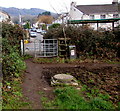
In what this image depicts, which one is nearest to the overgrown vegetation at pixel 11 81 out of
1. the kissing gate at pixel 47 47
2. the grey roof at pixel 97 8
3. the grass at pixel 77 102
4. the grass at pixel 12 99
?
the grass at pixel 12 99

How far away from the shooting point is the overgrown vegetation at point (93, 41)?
10.9 metres

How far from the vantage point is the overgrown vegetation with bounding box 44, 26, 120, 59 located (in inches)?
428

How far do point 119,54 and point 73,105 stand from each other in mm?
7976

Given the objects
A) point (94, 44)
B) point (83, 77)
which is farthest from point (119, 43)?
point (83, 77)

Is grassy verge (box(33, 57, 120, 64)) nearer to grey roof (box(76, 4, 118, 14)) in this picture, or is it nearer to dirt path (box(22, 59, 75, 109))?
dirt path (box(22, 59, 75, 109))

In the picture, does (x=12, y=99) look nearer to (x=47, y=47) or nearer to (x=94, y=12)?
(x=47, y=47)

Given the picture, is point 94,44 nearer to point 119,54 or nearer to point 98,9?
point 119,54

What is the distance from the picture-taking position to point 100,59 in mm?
10602

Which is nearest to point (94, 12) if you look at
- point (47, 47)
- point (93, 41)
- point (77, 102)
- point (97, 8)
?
point (97, 8)

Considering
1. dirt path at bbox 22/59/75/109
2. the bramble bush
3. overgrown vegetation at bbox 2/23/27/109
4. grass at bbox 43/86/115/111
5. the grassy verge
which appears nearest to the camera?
grass at bbox 43/86/115/111

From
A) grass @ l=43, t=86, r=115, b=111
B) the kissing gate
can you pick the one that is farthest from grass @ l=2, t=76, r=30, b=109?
the kissing gate

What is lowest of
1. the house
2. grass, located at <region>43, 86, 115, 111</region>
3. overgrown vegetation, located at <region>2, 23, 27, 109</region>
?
grass, located at <region>43, 86, 115, 111</region>

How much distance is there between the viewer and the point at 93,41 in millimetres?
10930

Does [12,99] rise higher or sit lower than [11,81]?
lower
